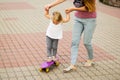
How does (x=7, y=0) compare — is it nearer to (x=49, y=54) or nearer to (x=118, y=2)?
(x=118, y=2)

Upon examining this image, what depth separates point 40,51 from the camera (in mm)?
7125

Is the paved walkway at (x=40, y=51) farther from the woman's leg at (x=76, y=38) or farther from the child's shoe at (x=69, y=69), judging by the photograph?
the woman's leg at (x=76, y=38)

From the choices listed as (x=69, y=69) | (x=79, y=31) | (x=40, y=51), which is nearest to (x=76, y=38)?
(x=79, y=31)

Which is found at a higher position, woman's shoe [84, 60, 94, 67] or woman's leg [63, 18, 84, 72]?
woman's leg [63, 18, 84, 72]

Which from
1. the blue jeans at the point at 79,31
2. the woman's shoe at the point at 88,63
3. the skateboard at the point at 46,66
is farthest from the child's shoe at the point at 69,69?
the woman's shoe at the point at 88,63

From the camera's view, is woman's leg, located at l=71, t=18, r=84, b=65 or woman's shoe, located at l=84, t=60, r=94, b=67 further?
woman's shoe, located at l=84, t=60, r=94, b=67

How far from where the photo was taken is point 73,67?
577 cm

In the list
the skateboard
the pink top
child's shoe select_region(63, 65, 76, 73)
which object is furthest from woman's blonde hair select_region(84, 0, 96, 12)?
the skateboard

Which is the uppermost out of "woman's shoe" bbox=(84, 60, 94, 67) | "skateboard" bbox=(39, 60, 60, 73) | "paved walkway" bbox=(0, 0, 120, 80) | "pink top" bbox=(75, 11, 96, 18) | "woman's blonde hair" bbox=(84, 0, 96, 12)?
"woman's blonde hair" bbox=(84, 0, 96, 12)

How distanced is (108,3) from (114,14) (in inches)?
147

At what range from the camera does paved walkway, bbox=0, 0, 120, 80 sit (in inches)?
221

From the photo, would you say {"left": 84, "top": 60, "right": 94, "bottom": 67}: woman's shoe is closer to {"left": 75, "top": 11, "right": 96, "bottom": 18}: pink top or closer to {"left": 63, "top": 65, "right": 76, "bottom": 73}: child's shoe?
{"left": 63, "top": 65, "right": 76, "bottom": 73}: child's shoe

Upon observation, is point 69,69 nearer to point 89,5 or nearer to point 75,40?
point 75,40

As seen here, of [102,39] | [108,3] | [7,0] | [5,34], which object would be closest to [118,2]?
[108,3]
